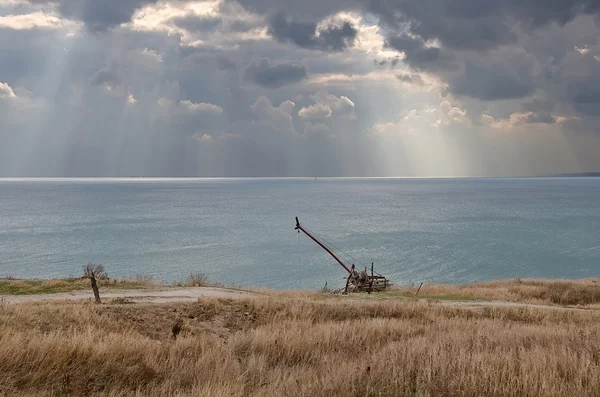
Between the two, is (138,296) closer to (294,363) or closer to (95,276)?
(95,276)

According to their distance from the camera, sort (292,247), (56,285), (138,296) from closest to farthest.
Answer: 1. (138,296)
2. (56,285)
3. (292,247)

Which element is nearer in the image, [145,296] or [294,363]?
[294,363]

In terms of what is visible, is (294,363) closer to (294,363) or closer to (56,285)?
(294,363)

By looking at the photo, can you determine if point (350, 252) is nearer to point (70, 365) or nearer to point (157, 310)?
point (157, 310)

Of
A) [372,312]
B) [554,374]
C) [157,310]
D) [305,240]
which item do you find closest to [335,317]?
[372,312]

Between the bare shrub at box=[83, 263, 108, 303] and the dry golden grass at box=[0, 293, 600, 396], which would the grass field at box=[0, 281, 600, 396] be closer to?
the dry golden grass at box=[0, 293, 600, 396]

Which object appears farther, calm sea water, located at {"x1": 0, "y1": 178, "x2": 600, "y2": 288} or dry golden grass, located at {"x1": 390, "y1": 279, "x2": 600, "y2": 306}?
calm sea water, located at {"x1": 0, "y1": 178, "x2": 600, "y2": 288}

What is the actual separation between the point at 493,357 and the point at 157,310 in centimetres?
1269

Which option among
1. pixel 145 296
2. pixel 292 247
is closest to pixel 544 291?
pixel 145 296

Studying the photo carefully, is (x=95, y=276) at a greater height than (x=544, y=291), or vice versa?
(x=95, y=276)

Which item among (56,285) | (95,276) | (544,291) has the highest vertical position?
(95,276)

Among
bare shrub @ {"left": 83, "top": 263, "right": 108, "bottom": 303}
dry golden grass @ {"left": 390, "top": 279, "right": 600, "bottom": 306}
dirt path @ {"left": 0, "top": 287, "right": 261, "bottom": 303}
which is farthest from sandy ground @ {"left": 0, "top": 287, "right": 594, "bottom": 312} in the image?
dry golden grass @ {"left": 390, "top": 279, "right": 600, "bottom": 306}

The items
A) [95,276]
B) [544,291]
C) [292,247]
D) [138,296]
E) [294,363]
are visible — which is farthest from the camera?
[292,247]

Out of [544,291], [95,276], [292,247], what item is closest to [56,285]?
[95,276]
